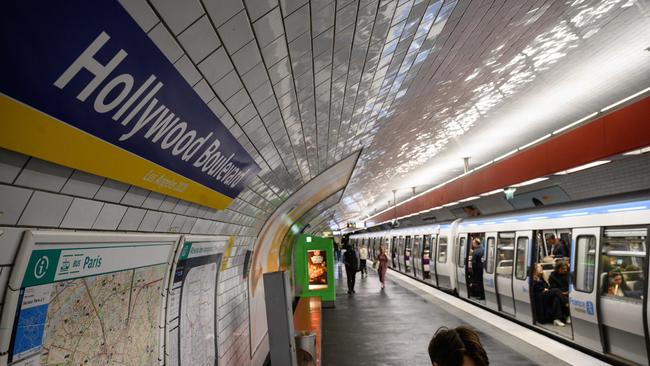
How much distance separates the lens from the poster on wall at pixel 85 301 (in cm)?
175

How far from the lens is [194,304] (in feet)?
12.8

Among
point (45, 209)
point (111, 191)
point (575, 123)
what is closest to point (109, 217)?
point (111, 191)

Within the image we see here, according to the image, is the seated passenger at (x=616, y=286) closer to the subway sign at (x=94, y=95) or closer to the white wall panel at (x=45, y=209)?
the subway sign at (x=94, y=95)

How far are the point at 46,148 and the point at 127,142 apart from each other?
47cm

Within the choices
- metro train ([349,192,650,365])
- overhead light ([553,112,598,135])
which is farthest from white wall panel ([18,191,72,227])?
overhead light ([553,112,598,135])

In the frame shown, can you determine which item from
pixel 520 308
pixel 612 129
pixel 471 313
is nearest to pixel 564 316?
pixel 520 308

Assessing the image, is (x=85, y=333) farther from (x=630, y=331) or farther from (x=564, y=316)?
(x=564, y=316)

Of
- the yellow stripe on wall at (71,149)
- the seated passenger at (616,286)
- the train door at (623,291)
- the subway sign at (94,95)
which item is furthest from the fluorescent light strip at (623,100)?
the yellow stripe on wall at (71,149)

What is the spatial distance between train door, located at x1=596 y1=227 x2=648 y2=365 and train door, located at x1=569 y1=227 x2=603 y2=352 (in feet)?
0.44

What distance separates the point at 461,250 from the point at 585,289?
6775 mm

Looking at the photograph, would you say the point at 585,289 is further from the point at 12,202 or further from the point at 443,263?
the point at 443,263

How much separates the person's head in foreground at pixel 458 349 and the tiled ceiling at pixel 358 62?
5.37ft

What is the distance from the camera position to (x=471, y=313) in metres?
10.5

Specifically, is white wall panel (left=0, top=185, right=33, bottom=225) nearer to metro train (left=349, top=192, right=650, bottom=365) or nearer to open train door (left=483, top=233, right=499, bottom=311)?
metro train (left=349, top=192, right=650, bottom=365)
